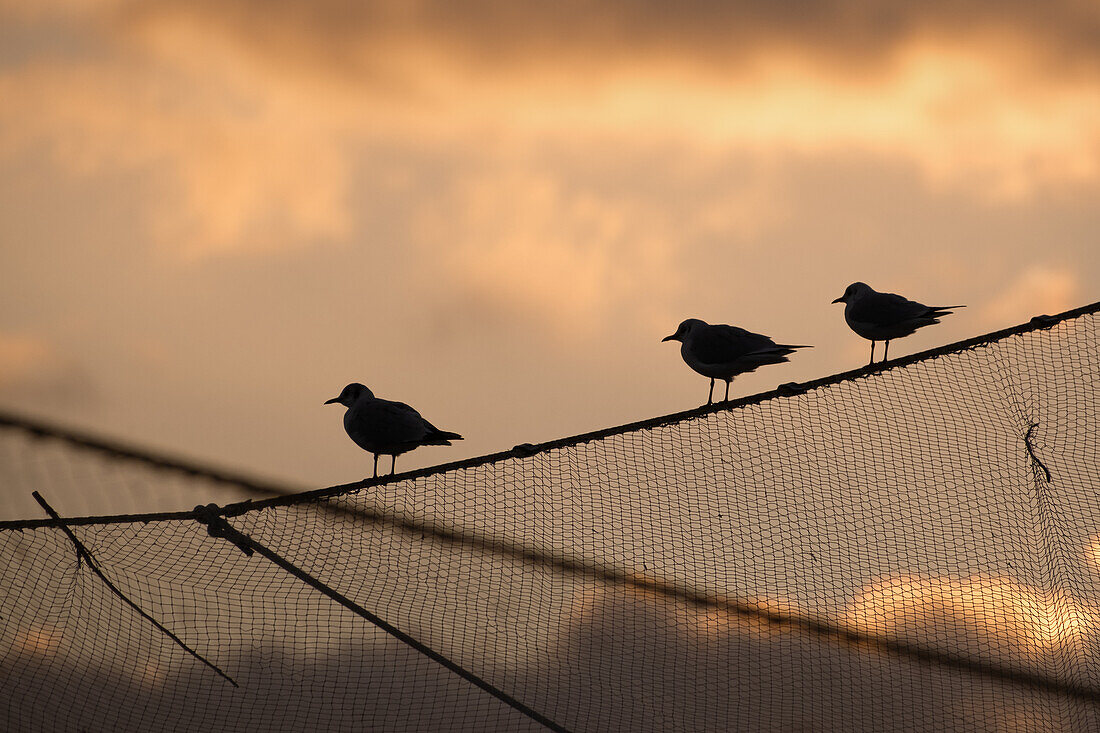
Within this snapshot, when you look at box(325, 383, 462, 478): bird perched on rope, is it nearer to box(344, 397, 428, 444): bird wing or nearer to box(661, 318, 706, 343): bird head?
box(344, 397, 428, 444): bird wing

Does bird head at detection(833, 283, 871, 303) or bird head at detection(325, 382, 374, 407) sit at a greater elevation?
bird head at detection(833, 283, 871, 303)

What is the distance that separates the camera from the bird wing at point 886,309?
804 cm

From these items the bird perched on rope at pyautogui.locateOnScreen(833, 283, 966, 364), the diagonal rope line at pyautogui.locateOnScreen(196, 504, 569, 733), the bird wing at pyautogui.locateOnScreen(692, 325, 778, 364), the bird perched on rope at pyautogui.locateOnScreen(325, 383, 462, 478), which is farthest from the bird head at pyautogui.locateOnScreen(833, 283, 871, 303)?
the diagonal rope line at pyautogui.locateOnScreen(196, 504, 569, 733)

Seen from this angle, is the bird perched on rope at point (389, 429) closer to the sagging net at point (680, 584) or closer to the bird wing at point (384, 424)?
the bird wing at point (384, 424)

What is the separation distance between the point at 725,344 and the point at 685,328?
0.56 m

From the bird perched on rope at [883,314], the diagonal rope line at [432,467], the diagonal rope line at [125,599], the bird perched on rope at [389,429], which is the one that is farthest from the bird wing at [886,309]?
the diagonal rope line at [125,599]

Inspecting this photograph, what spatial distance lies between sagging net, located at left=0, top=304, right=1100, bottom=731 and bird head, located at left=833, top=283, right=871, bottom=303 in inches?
65.1

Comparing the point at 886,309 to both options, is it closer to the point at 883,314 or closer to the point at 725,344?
the point at 883,314

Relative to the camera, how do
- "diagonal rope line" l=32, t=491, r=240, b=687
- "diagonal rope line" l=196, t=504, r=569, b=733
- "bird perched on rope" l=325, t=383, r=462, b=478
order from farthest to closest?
"bird perched on rope" l=325, t=383, r=462, b=478
"diagonal rope line" l=32, t=491, r=240, b=687
"diagonal rope line" l=196, t=504, r=569, b=733

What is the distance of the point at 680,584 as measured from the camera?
22.7 ft

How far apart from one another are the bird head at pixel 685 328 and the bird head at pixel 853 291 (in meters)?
1.11

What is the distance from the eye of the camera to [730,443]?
6949 mm

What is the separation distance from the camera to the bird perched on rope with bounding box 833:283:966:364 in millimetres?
8039

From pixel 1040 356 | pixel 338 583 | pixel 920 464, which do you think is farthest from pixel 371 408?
pixel 1040 356
